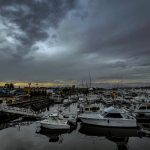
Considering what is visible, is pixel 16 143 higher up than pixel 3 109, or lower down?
lower down

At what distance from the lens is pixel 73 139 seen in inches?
1024

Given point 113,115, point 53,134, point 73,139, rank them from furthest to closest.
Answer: point 113,115 → point 53,134 → point 73,139

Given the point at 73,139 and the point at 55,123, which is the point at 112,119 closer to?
the point at 55,123

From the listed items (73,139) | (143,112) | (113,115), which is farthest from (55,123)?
(143,112)

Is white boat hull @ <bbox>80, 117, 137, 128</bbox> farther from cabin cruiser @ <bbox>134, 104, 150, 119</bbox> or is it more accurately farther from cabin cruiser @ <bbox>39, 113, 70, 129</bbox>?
cabin cruiser @ <bbox>134, 104, 150, 119</bbox>

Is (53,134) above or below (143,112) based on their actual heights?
below

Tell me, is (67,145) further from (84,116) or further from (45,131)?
(84,116)

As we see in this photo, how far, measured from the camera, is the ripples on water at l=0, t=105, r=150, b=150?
23.0 m

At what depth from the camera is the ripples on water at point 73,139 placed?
2303 cm

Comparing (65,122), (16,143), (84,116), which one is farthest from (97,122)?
(16,143)

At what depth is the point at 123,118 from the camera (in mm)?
31734

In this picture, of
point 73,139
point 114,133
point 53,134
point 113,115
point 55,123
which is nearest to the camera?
point 73,139

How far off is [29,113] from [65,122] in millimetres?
11521

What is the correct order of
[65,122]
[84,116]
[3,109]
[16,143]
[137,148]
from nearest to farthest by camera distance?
1. [137,148]
2. [16,143]
3. [65,122]
4. [84,116]
5. [3,109]
